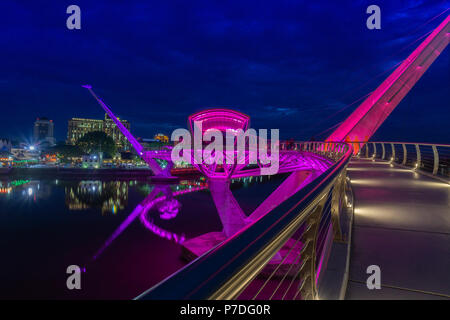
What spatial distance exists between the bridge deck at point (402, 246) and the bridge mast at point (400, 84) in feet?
80.4

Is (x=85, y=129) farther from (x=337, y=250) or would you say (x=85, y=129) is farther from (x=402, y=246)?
(x=402, y=246)

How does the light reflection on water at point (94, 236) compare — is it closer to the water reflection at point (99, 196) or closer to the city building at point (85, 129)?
the water reflection at point (99, 196)

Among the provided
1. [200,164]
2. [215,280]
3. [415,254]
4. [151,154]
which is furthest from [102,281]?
[151,154]

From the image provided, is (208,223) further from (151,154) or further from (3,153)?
(3,153)

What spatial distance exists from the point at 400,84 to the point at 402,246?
30.9 metres

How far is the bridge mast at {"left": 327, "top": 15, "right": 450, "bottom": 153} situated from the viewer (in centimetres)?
2759

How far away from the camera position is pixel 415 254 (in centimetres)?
257

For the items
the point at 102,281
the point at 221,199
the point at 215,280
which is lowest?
the point at 102,281

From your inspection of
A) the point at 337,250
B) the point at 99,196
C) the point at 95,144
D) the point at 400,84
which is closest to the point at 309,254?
the point at 337,250

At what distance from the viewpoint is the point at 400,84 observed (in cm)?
2822

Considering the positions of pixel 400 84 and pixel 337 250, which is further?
pixel 400 84

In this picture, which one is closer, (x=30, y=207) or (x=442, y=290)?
(x=442, y=290)

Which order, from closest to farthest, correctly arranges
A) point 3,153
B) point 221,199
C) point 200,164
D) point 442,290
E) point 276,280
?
point 442,290 → point 276,280 → point 221,199 → point 200,164 → point 3,153
